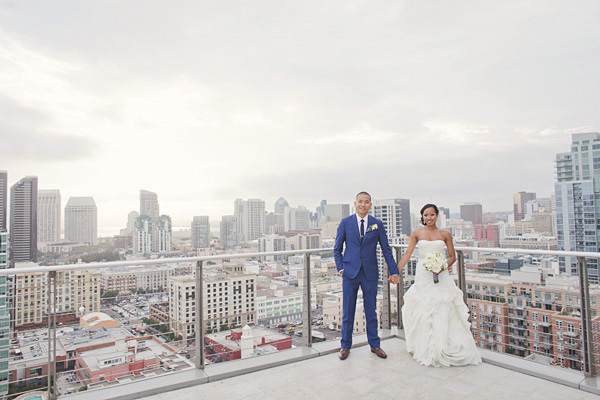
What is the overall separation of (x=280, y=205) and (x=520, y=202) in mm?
26502

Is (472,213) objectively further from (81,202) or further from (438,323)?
(81,202)

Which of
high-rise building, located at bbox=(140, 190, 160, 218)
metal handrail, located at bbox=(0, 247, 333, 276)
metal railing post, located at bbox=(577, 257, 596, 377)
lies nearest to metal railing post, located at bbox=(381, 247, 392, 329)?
metal handrail, located at bbox=(0, 247, 333, 276)

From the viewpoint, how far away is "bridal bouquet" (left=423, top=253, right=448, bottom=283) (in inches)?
132

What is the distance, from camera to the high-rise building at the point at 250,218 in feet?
121

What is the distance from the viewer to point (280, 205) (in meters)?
45.2

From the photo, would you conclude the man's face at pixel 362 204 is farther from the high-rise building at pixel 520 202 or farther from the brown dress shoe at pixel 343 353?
the high-rise building at pixel 520 202

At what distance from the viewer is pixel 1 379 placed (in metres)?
2.25

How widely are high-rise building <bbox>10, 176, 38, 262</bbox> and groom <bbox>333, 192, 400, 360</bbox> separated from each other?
15.3m

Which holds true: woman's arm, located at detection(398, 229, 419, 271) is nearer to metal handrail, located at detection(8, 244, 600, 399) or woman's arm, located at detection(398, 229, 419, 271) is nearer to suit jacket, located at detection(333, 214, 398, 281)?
suit jacket, located at detection(333, 214, 398, 281)

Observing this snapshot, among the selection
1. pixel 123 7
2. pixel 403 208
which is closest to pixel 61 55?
pixel 123 7

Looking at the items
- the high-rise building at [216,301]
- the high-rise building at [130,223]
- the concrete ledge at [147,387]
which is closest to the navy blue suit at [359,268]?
the high-rise building at [216,301]

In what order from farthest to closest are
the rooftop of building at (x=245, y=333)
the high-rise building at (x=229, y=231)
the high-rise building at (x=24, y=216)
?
the high-rise building at (x=229, y=231)
the high-rise building at (x=24, y=216)
the rooftop of building at (x=245, y=333)

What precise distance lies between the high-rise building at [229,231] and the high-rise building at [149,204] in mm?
6583

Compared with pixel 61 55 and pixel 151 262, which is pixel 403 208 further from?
pixel 61 55
